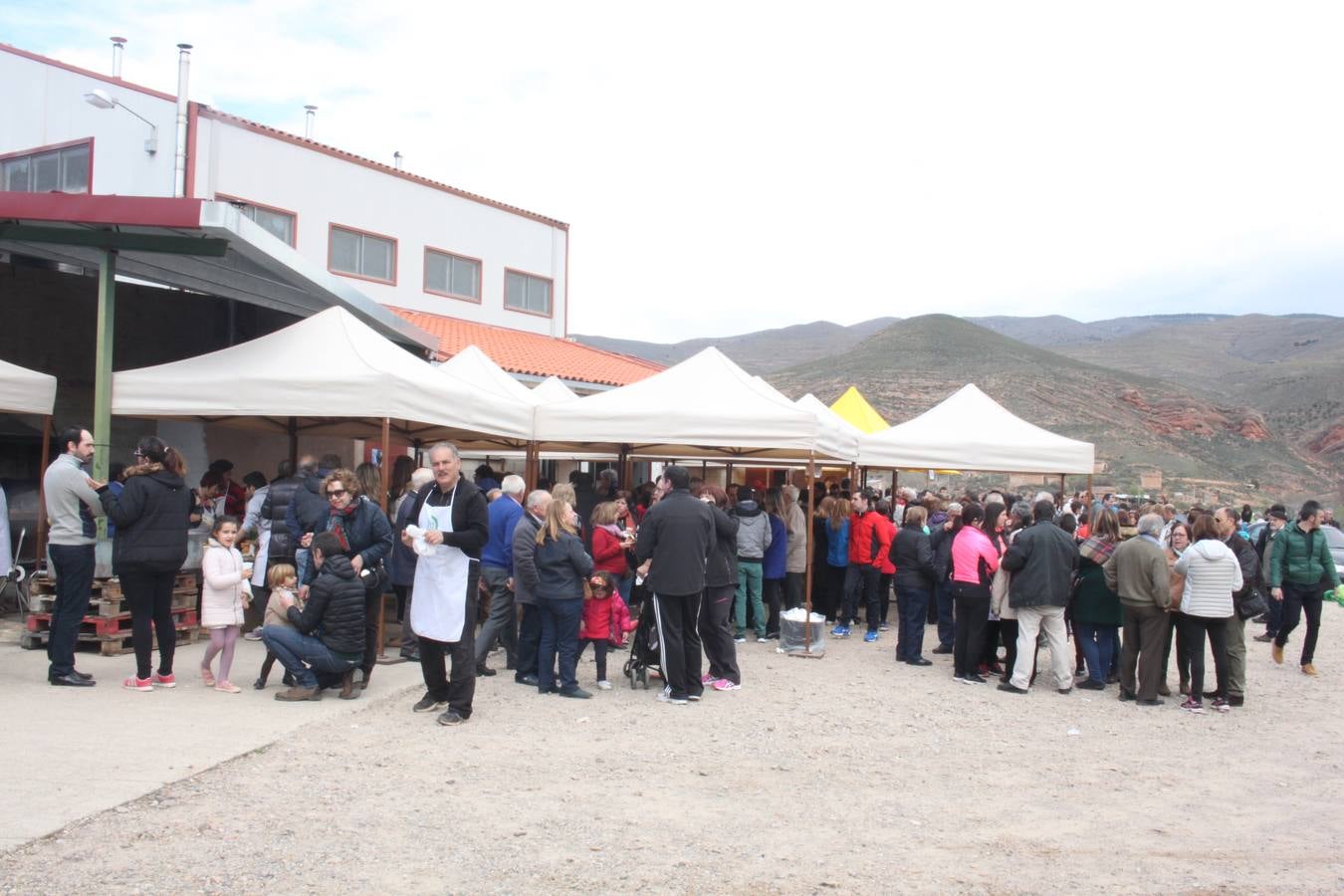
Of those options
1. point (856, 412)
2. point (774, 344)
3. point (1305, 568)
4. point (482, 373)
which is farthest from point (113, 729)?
point (774, 344)

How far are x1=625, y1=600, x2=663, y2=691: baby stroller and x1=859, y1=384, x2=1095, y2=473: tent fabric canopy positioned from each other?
5.41 m

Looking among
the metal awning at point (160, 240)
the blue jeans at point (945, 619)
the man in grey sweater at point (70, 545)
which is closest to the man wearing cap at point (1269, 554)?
the blue jeans at point (945, 619)

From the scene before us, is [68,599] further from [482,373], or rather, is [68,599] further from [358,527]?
[482,373]

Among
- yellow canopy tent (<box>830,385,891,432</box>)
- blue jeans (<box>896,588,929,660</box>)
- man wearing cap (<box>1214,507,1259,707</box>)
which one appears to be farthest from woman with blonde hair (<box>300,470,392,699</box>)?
yellow canopy tent (<box>830,385,891,432</box>)

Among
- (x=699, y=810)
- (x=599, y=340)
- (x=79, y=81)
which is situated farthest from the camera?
(x=599, y=340)

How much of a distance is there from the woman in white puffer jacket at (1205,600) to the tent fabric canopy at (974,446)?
490cm

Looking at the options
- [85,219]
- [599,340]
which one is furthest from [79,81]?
[599,340]

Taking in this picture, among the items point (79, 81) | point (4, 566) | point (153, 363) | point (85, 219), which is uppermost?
point (79, 81)

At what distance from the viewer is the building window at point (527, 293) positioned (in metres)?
26.0

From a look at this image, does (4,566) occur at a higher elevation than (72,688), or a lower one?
higher

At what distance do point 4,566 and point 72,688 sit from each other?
3.44ft

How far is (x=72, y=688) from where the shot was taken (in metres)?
7.04

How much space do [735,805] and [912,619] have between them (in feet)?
16.1

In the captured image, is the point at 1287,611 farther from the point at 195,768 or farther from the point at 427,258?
the point at 427,258
